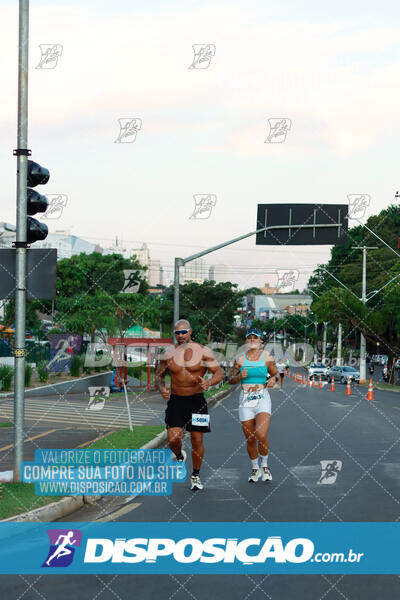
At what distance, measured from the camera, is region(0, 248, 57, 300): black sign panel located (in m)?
9.88

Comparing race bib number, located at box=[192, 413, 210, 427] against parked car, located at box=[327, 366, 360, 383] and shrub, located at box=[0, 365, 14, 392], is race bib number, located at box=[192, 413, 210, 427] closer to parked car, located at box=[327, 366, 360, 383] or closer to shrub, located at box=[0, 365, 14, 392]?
shrub, located at box=[0, 365, 14, 392]

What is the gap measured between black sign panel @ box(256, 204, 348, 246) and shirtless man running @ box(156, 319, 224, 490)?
13520mm

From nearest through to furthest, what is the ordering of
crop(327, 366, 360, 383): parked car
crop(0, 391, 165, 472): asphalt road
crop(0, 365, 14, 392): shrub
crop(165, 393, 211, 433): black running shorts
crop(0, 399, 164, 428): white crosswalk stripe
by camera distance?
crop(165, 393, 211, 433): black running shorts, crop(0, 391, 165, 472): asphalt road, crop(0, 399, 164, 428): white crosswalk stripe, crop(0, 365, 14, 392): shrub, crop(327, 366, 360, 383): parked car

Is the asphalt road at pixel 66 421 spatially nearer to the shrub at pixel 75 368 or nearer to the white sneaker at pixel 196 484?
the white sneaker at pixel 196 484

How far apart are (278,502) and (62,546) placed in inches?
109

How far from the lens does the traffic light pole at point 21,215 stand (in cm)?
983

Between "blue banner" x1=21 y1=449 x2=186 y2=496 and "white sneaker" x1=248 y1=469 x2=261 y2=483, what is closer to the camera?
"blue banner" x1=21 y1=449 x2=186 y2=496

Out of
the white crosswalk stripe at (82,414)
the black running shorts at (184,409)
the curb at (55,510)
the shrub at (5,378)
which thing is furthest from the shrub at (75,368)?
the curb at (55,510)

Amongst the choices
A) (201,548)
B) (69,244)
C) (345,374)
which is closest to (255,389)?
(201,548)

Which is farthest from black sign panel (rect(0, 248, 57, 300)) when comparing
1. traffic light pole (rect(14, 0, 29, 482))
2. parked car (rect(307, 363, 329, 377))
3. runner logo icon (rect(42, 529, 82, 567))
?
parked car (rect(307, 363, 329, 377))

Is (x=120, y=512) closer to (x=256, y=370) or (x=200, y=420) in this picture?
(x=200, y=420)

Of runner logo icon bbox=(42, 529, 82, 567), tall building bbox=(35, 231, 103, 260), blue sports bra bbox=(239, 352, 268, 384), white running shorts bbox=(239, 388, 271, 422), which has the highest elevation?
tall building bbox=(35, 231, 103, 260)

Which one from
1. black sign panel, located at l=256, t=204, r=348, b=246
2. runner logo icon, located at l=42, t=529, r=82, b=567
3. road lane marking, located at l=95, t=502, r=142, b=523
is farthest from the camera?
black sign panel, located at l=256, t=204, r=348, b=246
